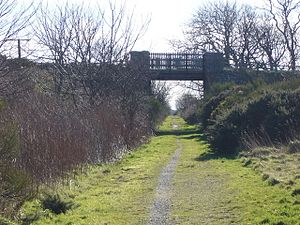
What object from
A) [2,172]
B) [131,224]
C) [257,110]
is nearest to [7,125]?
[2,172]

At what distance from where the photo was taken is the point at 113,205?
1180 cm

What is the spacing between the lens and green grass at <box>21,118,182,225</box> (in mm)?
10336

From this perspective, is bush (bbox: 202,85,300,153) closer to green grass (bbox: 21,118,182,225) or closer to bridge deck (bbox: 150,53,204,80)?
green grass (bbox: 21,118,182,225)

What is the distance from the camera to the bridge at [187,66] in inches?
1906

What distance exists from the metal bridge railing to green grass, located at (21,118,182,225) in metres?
28.2

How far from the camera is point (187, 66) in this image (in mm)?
49312

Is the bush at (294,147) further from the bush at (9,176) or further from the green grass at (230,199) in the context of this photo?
the bush at (9,176)

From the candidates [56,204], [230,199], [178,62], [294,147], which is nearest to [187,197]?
[230,199]

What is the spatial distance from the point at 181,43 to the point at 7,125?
4506 cm

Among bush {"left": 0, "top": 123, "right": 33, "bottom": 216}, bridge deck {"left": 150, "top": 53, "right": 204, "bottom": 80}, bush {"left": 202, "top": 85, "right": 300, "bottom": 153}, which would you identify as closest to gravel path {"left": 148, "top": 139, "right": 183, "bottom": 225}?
bush {"left": 0, "top": 123, "right": 33, "bottom": 216}

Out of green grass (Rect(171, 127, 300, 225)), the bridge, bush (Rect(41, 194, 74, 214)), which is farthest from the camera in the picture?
the bridge

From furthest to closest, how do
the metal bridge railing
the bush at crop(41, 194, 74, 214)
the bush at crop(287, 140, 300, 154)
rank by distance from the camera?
the metal bridge railing
the bush at crop(287, 140, 300, 154)
the bush at crop(41, 194, 74, 214)

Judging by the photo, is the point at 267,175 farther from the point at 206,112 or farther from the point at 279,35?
the point at 279,35

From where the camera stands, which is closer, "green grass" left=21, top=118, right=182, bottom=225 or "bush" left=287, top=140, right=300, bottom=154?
"green grass" left=21, top=118, right=182, bottom=225
